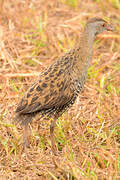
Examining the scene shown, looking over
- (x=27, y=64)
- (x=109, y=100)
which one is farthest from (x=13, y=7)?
(x=109, y=100)

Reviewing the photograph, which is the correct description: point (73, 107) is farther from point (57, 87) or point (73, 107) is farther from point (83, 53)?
point (57, 87)

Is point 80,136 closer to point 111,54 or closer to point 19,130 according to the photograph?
point 19,130

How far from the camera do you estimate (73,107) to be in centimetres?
523

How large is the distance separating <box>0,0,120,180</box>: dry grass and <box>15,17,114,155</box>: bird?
10.5 inches

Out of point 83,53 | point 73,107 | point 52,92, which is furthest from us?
point 73,107

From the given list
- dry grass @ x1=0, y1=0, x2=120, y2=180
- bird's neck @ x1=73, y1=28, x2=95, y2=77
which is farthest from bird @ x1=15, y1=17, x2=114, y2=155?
dry grass @ x1=0, y1=0, x2=120, y2=180

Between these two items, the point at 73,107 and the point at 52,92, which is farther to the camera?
the point at 73,107

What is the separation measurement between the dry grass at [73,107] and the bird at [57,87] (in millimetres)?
266

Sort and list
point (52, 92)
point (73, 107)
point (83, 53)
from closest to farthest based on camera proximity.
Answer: point (52, 92), point (83, 53), point (73, 107)

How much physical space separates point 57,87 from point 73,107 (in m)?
1.17

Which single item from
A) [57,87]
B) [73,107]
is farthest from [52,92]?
[73,107]

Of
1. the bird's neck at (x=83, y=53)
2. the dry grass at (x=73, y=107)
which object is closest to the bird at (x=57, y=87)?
the bird's neck at (x=83, y=53)

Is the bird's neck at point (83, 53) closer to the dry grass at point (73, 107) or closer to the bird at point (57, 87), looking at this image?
the bird at point (57, 87)

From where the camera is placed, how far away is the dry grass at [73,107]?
3.99 meters
